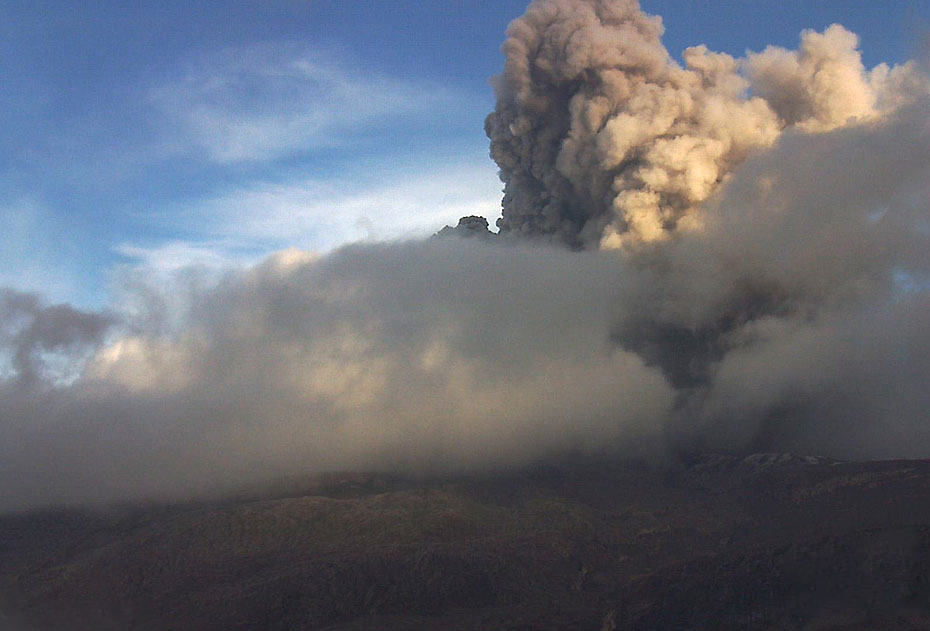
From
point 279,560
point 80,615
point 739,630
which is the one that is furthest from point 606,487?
point 80,615

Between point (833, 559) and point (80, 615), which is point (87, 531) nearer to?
point (80, 615)

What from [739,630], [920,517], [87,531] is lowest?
[739,630]

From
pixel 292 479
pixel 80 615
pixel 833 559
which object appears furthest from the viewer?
pixel 292 479

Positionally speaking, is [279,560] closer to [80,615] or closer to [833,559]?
[80,615]

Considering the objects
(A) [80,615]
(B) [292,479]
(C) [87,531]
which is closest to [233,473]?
(B) [292,479]

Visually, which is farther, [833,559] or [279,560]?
[279,560]

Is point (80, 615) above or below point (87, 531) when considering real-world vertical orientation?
below

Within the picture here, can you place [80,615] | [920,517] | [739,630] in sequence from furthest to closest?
[80,615] → [920,517] → [739,630]
